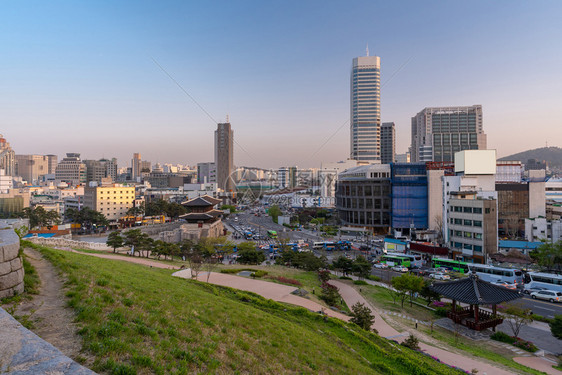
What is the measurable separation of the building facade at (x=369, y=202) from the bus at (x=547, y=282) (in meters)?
36.8

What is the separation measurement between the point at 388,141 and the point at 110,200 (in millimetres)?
122146

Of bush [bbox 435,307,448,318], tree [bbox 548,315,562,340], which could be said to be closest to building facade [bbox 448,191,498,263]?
bush [bbox 435,307,448,318]

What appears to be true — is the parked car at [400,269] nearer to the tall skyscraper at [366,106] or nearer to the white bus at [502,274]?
the white bus at [502,274]

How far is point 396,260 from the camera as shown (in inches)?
1507

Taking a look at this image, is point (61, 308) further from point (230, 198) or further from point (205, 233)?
point (230, 198)

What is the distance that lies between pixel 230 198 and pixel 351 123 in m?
59.1

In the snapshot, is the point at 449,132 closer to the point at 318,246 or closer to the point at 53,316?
the point at 318,246

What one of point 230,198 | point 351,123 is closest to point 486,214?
point 351,123

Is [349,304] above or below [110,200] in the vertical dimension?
below

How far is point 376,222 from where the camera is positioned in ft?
217

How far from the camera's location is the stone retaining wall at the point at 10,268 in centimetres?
693

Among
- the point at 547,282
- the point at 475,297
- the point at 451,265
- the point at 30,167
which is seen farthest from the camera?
the point at 30,167

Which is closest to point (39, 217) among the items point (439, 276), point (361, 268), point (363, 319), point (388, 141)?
point (361, 268)

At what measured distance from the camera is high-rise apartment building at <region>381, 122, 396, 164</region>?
149m
